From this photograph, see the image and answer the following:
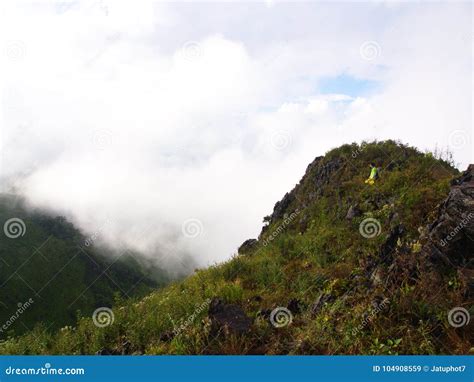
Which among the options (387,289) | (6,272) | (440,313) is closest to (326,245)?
(387,289)

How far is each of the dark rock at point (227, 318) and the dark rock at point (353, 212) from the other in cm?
1012

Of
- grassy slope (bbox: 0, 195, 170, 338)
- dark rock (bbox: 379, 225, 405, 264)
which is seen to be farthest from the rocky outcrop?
grassy slope (bbox: 0, 195, 170, 338)

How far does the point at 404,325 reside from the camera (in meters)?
6.99

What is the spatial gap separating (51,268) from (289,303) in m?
132

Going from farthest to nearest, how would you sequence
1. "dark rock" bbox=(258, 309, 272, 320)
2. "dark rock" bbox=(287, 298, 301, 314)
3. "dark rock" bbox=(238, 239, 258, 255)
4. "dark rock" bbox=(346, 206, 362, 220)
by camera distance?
"dark rock" bbox=(238, 239, 258, 255)
"dark rock" bbox=(346, 206, 362, 220)
"dark rock" bbox=(287, 298, 301, 314)
"dark rock" bbox=(258, 309, 272, 320)

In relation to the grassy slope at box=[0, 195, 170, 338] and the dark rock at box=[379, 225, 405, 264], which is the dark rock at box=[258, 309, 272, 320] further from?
the grassy slope at box=[0, 195, 170, 338]

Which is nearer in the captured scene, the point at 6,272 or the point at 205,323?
the point at 205,323

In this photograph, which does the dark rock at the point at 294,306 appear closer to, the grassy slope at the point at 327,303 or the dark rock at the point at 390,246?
the grassy slope at the point at 327,303

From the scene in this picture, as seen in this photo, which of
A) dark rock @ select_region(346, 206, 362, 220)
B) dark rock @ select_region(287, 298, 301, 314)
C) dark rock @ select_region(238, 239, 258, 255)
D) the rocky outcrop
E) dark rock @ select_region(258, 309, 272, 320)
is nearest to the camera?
the rocky outcrop

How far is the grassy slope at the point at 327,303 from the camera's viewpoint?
7.06m

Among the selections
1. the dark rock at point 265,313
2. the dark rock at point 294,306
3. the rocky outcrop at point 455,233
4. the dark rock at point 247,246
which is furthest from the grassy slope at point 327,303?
the dark rock at point 247,246

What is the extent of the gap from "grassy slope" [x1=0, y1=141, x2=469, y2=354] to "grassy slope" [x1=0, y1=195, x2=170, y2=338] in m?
77.7

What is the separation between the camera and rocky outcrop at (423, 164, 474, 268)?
27.5 ft
